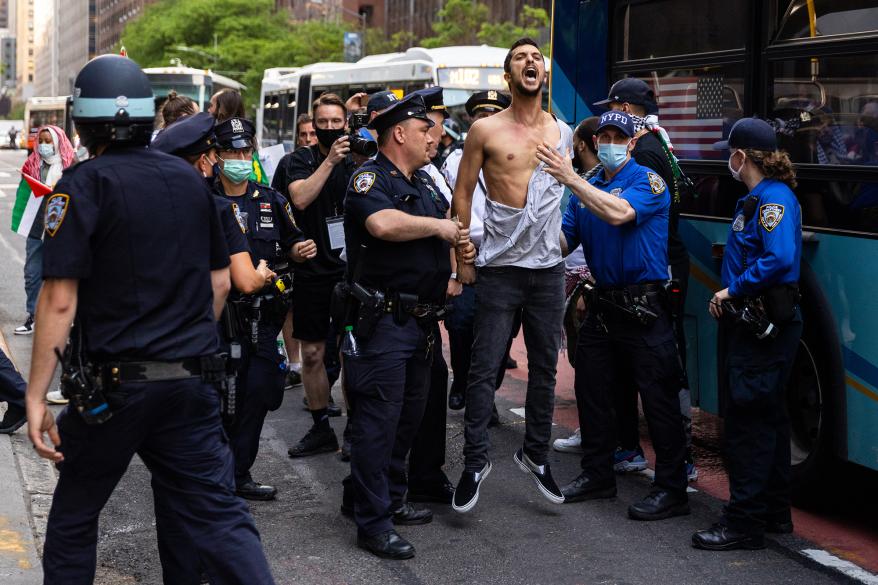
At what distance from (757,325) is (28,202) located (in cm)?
677

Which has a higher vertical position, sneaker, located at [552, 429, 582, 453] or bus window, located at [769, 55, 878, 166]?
bus window, located at [769, 55, 878, 166]

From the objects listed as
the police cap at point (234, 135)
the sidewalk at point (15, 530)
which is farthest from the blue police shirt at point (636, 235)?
the sidewalk at point (15, 530)

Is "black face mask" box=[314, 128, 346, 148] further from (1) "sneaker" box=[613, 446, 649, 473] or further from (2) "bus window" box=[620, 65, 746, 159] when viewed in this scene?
(1) "sneaker" box=[613, 446, 649, 473]

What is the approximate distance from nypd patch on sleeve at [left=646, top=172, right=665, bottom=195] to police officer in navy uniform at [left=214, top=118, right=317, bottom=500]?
1.71 metres

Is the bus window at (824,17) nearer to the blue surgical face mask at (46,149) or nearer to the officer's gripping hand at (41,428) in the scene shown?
the officer's gripping hand at (41,428)

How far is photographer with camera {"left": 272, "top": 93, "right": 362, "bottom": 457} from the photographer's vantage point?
699cm

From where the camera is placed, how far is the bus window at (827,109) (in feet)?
17.7

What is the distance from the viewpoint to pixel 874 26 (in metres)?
5.35

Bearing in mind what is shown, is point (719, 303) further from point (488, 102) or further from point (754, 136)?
point (488, 102)

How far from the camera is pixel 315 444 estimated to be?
7047mm

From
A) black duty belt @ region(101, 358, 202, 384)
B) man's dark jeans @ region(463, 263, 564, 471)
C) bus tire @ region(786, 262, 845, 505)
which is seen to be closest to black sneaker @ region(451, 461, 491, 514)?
man's dark jeans @ region(463, 263, 564, 471)

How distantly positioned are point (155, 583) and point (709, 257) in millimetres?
3434

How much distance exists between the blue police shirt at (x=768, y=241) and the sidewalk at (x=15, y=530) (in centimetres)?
322

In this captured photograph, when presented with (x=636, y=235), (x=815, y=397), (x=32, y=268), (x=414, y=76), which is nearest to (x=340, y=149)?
(x=636, y=235)
